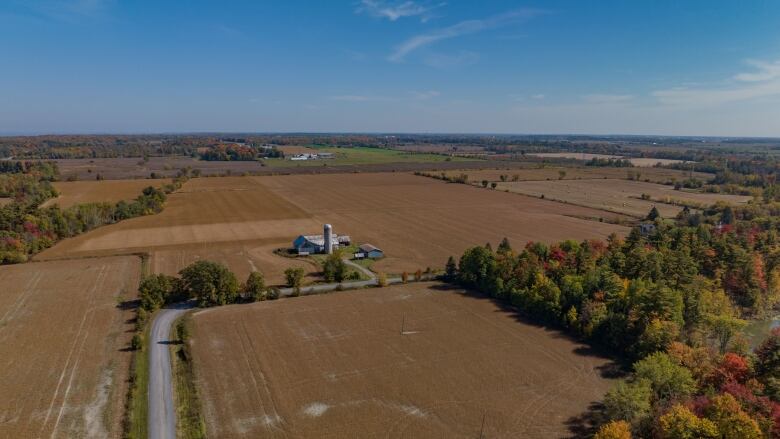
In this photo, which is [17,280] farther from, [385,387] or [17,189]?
[17,189]

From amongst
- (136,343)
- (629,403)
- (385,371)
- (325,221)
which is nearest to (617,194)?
(325,221)

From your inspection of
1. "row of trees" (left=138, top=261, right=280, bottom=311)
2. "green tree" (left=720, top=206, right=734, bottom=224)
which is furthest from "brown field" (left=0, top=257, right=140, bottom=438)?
"green tree" (left=720, top=206, right=734, bottom=224)

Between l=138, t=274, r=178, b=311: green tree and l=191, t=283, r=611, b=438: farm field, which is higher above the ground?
l=138, t=274, r=178, b=311: green tree

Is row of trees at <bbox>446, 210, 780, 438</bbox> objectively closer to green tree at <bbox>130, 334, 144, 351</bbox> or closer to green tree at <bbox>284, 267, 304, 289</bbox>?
green tree at <bbox>284, 267, 304, 289</bbox>

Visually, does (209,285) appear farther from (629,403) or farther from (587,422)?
(629,403)

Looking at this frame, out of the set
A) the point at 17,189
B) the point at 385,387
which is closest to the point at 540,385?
the point at 385,387

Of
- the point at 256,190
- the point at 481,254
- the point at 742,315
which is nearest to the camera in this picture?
the point at 742,315

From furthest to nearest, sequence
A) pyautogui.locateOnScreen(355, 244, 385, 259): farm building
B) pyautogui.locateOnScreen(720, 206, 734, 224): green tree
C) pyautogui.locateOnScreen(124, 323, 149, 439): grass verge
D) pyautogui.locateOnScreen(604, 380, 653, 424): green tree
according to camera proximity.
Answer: pyautogui.locateOnScreen(720, 206, 734, 224): green tree → pyautogui.locateOnScreen(355, 244, 385, 259): farm building → pyautogui.locateOnScreen(124, 323, 149, 439): grass verge → pyautogui.locateOnScreen(604, 380, 653, 424): green tree

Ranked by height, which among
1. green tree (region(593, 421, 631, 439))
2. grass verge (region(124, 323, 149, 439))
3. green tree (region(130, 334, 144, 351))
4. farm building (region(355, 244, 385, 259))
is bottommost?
grass verge (region(124, 323, 149, 439))
